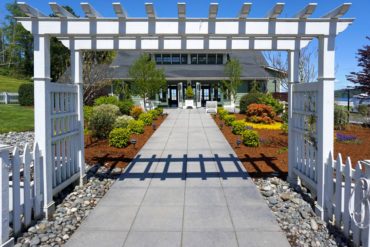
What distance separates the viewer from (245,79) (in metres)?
32.5

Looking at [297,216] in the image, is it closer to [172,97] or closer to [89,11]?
[89,11]

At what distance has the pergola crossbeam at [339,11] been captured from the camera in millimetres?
4657

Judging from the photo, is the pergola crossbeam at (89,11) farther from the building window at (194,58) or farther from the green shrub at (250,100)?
the building window at (194,58)

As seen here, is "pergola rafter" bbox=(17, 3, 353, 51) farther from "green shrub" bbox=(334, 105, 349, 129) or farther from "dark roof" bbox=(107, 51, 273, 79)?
"dark roof" bbox=(107, 51, 273, 79)

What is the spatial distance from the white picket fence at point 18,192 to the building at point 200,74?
26769 millimetres

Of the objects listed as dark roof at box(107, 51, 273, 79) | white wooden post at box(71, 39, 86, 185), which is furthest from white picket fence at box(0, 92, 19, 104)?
white wooden post at box(71, 39, 86, 185)

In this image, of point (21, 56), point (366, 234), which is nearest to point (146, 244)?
point (366, 234)

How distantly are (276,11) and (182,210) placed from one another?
335 cm

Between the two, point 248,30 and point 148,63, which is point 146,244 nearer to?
point 248,30

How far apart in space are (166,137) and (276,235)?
30.8 feet

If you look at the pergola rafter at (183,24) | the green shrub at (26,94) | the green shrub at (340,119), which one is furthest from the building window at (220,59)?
the pergola rafter at (183,24)

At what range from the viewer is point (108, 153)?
9.79 metres

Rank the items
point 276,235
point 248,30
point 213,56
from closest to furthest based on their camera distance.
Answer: point 276,235, point 248,30, point 213,56

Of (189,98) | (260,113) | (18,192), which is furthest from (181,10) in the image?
(189,98)
